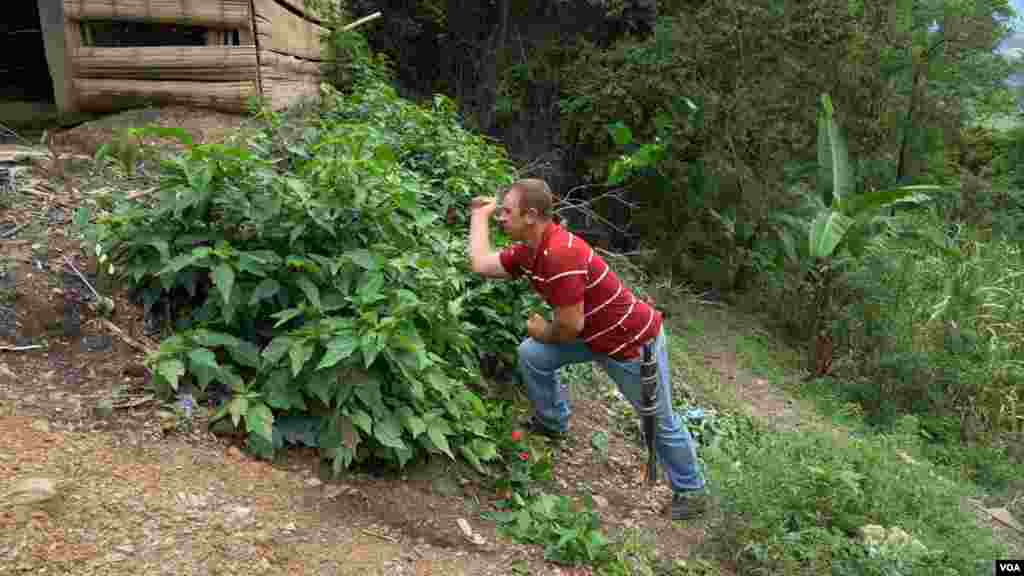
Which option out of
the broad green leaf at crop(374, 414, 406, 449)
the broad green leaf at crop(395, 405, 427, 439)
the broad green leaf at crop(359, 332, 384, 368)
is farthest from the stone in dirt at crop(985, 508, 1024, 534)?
the broad green leaf at crop(359, 332, 384, 368)

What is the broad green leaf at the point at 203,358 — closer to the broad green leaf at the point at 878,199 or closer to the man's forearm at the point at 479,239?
the man's forearm at the point at 479,239

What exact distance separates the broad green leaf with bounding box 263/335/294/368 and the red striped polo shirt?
118 cm

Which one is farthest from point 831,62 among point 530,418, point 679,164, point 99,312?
point 99,312

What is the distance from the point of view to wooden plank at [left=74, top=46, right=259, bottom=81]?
5805 millimetres

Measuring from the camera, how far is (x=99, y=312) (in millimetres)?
3617

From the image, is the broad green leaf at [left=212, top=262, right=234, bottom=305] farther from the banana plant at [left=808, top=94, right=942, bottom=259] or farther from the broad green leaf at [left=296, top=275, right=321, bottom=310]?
the banana plant at [left=808, top=94, right=942, bottom=259]

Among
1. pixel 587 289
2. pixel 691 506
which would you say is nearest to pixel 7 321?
pixel 587 289

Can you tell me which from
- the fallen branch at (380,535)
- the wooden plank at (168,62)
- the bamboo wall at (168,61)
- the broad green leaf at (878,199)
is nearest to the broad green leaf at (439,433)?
the fallen branch at (380,535)

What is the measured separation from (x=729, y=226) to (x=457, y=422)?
7253 millimetres

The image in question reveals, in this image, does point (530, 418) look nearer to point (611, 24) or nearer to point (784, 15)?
point (784, 15)

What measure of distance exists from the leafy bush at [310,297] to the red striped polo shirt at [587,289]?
1.32 feet

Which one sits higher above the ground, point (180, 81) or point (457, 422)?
point (180, 81)

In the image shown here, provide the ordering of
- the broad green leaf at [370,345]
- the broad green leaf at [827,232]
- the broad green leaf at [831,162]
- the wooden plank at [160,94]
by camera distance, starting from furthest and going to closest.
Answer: the broad green leaf at [831,162]
the broad green leaf at [827,232]
the wooden plank at [160,94]
the broad green leaf at [370,345]

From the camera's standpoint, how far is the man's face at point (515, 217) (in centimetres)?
378
